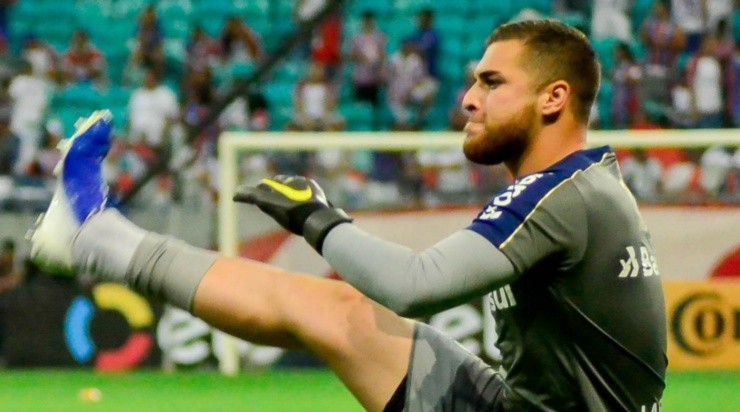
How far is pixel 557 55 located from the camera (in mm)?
3193

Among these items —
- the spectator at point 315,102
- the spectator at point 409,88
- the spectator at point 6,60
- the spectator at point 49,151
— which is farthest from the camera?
the spectator at point 6,60

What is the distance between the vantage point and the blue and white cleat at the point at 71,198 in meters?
3.35

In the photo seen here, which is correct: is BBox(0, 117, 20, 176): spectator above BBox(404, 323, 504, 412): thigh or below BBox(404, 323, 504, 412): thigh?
below

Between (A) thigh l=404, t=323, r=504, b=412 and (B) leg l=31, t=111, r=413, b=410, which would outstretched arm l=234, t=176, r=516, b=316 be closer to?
(B) leg l=31, t=111, r=413, b=410

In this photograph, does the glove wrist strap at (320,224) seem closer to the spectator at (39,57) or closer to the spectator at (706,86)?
the spectator at (706,86)

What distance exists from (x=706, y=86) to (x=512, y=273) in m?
8.85

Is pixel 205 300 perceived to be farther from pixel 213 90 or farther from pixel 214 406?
pixel 213 90

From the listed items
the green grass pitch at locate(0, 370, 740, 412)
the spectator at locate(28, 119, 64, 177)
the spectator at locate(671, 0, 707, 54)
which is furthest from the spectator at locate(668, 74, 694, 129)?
the spectator at locate(28, 119, 64, 177)

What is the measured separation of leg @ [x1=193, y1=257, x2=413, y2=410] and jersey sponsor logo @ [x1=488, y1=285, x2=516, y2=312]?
238mm

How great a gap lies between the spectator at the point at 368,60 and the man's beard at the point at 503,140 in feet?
29.0

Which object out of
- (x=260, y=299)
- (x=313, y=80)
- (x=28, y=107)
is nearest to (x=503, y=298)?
(x=260, y=299)

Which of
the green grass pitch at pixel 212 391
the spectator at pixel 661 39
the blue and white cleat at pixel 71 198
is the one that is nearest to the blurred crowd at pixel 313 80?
the spectator at pixel 661 39

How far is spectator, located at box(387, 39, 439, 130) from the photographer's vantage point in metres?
11.8

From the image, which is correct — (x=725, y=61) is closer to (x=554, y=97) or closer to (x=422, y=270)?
(x=554, y=97)
